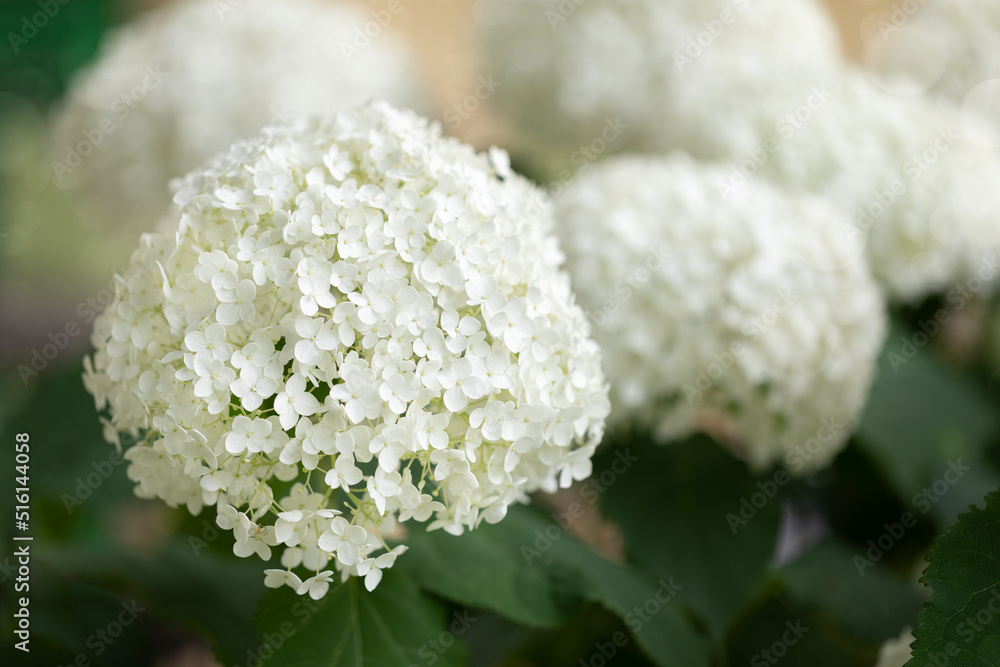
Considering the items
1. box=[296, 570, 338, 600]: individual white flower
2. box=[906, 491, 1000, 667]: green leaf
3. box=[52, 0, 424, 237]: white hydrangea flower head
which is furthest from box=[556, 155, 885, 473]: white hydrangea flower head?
box=[52, 0, 424, 237]: white hydrangea flower head

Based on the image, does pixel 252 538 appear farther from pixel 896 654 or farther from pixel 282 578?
pixel 896 654

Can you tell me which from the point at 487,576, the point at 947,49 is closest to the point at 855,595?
the point at 487,576

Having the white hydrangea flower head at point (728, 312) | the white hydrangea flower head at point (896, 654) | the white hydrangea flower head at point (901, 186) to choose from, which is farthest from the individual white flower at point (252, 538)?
the white hydrangea flower head at point (901, 186)

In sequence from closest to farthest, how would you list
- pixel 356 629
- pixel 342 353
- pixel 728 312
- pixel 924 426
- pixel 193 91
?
pixel 342 353 → pixel 356 629 → pixel 728 312 → pixel 924 426 → pixel 193 91

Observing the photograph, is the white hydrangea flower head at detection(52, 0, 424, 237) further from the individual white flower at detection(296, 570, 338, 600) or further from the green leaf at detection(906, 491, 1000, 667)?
the green leaf at detection(906, 491, 1000, 667)

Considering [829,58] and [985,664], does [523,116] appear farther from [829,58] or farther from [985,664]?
[985,664]

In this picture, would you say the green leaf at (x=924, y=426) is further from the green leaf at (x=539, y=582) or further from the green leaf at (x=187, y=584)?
the green leaf at (x=187, y=584)
